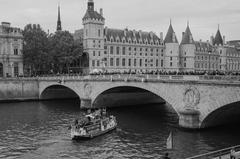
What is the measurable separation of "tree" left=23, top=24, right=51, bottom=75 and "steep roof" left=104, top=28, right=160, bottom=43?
23874 millimetres

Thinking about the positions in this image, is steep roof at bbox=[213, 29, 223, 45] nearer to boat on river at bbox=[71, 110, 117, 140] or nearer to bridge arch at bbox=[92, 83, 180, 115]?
bridge arch at bbox=[92, 83, 180, 115]

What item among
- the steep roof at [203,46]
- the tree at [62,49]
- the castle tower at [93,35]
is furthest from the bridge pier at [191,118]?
the steep roof at [203,46]

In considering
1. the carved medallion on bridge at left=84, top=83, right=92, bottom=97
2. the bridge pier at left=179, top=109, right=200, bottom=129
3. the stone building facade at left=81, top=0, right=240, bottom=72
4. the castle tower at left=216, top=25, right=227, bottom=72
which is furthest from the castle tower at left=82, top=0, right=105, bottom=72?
the castle tower at left=216, top=25, right=227, bottom=72

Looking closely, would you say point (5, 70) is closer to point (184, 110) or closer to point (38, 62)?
point (38, 62)

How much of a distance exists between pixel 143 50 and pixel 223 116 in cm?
7682

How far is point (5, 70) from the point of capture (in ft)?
275

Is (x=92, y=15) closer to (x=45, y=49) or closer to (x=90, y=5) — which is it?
(x=90, y=5)

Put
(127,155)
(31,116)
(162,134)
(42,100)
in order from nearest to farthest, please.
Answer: (127,155) < (162,134) < (31,116) < (42,100)

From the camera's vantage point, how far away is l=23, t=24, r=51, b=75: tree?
8381 cm

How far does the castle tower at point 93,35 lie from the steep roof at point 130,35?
7309 millimetres

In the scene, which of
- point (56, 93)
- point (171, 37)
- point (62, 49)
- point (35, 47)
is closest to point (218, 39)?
point (171, 37)

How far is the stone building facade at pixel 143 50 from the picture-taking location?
94981mm

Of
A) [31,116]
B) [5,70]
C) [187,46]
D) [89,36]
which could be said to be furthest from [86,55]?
[31,116]

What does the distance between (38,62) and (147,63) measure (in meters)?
43.2
